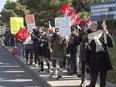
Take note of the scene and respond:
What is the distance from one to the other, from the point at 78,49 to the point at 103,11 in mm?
3773

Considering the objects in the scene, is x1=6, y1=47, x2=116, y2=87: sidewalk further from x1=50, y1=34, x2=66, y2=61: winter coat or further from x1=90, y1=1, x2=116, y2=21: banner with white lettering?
x1=90, y1=1, x2=116, y2=21: banner with white lettering

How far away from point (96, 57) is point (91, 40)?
44 centimetres

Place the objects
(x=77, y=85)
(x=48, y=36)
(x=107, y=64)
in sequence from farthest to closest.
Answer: (x=48, y=36), (x=77, y=85), (x=107, y=64)

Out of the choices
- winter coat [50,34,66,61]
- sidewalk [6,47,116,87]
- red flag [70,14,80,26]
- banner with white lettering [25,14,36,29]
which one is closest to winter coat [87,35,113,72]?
sidewalk [6,47,116,87]

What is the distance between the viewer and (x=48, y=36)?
14289mm

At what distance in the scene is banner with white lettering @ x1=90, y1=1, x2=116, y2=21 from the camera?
935cm

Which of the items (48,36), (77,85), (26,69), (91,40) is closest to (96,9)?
(91,40)

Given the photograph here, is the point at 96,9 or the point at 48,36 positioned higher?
the point at 96,9

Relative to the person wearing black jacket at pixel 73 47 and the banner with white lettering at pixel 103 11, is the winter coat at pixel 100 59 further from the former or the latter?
the person wearing black jacket at pixel 73 47

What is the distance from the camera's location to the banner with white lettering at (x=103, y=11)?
9.35 meters

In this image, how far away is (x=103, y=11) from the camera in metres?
9.49

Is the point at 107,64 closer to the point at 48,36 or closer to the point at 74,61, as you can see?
the point at 74,61

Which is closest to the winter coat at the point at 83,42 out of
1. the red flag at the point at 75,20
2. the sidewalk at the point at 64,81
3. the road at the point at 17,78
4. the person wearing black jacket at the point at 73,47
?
the sidewalk at the point at 64,81

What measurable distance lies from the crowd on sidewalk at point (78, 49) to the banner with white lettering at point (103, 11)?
0.19 meters
